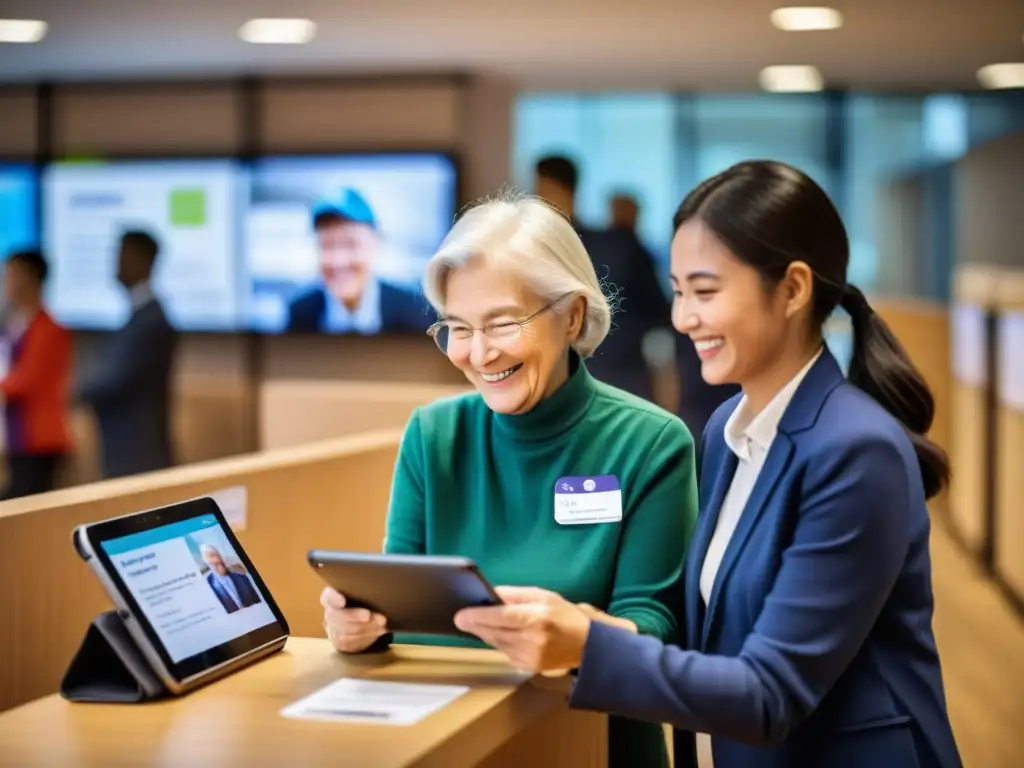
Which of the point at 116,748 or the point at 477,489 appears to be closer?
the point at 116,748

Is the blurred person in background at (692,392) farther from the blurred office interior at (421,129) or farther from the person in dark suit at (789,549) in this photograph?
the person in dark suit at (789,549)

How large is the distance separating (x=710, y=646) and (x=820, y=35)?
6.58 meters

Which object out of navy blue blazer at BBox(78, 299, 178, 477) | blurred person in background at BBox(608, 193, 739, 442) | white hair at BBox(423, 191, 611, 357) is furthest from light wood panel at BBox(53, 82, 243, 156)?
white hair at BBox(423, 191, 611, 357)

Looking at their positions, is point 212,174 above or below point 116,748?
above

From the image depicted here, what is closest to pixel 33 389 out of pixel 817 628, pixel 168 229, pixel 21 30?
pixel 21 30

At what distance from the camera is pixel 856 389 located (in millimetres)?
1913

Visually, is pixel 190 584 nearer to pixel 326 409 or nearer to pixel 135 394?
pixel 326 409

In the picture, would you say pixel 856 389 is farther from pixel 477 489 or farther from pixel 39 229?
pixel 39 229

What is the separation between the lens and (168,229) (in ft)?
29.4

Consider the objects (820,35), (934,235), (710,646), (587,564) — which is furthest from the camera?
(934,235)

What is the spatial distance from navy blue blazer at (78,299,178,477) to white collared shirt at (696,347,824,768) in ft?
16.4

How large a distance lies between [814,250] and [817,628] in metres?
0.49

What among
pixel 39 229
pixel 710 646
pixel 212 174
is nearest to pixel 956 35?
pixel 212 174

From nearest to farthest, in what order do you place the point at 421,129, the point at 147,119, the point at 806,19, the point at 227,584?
the point at 227,584 < the point at 806,19 < the point at 421,129 < the point at 147,119
